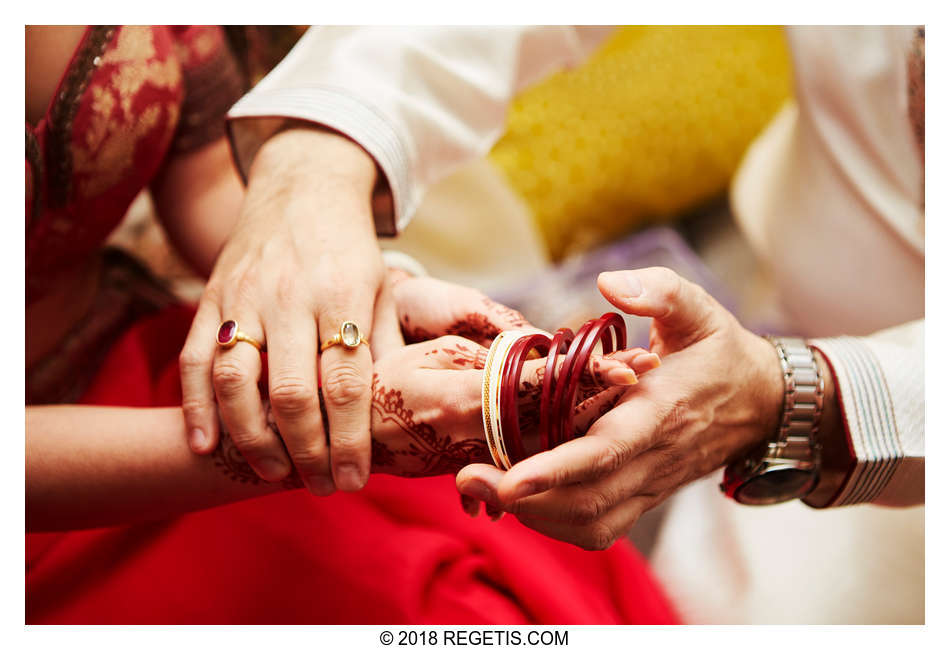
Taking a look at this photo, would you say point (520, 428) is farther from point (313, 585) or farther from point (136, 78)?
point (136, 78)

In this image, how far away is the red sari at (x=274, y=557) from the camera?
59 cm

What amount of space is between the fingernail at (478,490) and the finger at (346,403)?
0.28ft

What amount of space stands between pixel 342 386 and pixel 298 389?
29mm

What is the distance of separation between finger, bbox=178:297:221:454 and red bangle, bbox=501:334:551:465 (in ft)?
0.71

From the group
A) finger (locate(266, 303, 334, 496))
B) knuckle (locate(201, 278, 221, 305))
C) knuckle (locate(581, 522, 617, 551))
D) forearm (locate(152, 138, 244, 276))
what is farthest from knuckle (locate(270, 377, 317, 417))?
forearm (locate(152, 138, 244, 276))

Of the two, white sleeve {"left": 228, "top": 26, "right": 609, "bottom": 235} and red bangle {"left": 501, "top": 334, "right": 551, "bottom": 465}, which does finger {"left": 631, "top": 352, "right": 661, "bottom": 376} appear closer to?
red bangle {"left": 501, "top": 334, "right": 551, "bottom": 465}

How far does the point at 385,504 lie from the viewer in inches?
25.4

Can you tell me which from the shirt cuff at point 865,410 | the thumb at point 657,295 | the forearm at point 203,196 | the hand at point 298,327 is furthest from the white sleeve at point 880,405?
the forearm at point 203,196

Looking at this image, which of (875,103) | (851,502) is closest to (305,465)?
(851,502)

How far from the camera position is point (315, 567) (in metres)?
0.61

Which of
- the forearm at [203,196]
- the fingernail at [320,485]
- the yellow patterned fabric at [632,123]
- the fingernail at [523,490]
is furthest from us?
the yellow patterned fabric at [632,123]

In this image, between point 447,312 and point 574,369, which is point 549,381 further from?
point 447,312

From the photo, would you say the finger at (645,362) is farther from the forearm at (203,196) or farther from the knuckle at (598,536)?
the forearm at (203,196)
